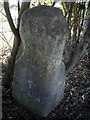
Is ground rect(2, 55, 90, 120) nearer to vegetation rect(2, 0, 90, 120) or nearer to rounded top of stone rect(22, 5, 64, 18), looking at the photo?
vegetation rect(2, 0, 90, 120)

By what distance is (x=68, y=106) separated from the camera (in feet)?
10.4

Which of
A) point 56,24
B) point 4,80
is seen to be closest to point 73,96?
point 4,80

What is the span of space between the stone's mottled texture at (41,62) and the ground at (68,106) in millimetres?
74

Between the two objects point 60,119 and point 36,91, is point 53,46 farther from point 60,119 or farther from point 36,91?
point 60,119

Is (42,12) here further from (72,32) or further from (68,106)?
(72,32)

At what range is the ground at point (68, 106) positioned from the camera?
9.63ft

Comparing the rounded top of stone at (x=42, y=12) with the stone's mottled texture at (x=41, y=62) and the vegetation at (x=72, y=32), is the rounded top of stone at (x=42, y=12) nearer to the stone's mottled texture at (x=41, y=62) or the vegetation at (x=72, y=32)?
the stone's mottled texture at (x=41, y=62)

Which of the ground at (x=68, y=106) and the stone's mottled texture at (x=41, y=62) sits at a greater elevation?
→ the stone's mottled texture at (x=41, y=62)

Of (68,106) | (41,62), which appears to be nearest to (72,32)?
(68,106)

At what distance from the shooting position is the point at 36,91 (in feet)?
9.43

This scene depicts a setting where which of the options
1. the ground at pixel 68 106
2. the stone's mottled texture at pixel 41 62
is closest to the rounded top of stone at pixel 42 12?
the stone's mottled texture at pixel 41 62

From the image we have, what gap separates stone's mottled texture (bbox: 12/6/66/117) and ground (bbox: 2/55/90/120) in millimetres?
74

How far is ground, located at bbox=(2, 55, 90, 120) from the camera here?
2.94 m

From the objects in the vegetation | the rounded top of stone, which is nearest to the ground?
the vegetation
